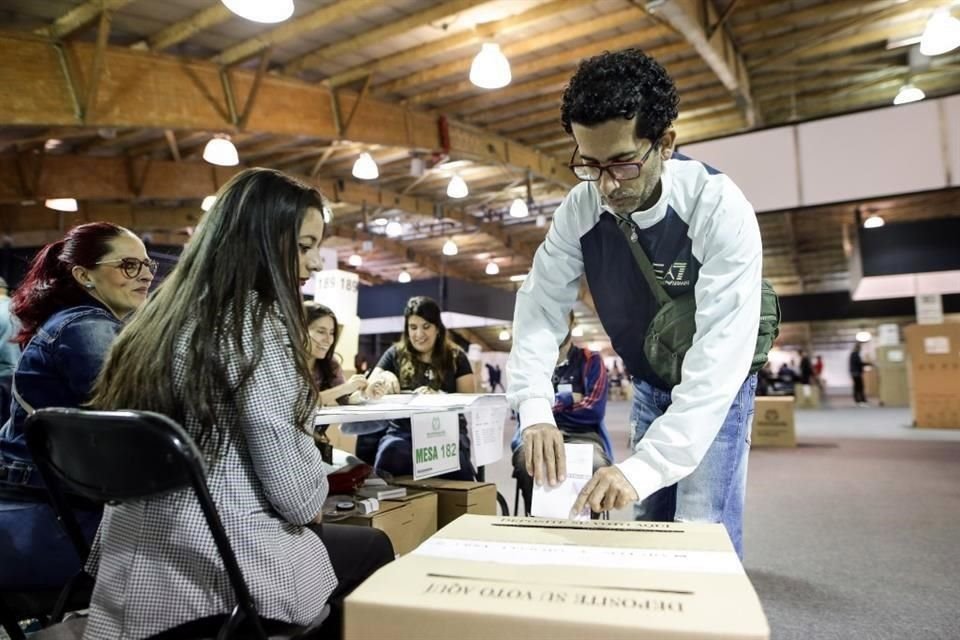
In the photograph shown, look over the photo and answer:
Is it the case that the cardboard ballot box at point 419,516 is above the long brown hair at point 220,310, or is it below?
below

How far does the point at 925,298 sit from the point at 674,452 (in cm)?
→ 943

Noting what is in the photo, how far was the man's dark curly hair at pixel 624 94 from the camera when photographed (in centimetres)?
103

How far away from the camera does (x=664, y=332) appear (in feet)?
3.70

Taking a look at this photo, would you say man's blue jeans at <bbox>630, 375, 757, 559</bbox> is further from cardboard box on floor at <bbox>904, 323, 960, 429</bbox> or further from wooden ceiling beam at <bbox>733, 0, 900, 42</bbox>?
cardboard box on floor at <bbox>904, 323, 960, 429</bbox>

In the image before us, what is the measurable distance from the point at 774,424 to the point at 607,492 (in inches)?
259

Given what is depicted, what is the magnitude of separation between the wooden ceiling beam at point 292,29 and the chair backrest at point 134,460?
392 cm

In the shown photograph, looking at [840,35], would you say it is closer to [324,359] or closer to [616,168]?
[324,359]

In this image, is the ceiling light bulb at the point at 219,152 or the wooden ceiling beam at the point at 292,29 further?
the ceiling light bulb at the point at 219,152

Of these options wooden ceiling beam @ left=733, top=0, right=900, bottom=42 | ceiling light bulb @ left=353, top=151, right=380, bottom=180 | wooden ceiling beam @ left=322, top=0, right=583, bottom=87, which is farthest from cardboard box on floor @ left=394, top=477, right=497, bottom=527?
wooden ceiling beam @ left=733, top=0, right=900, bottom=42

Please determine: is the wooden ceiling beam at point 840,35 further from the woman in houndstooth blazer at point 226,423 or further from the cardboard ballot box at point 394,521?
the woman in houndstooth blazer at point 226,423

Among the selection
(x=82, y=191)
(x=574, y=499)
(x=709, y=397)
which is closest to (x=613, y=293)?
(x=709, y=397)

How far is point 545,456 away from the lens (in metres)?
1.01

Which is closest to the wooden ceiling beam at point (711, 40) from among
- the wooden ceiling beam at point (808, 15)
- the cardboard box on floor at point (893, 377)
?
the wooden ceiling beam at point (808, 15)

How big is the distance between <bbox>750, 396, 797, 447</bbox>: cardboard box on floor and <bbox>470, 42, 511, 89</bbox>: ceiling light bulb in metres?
4.34
